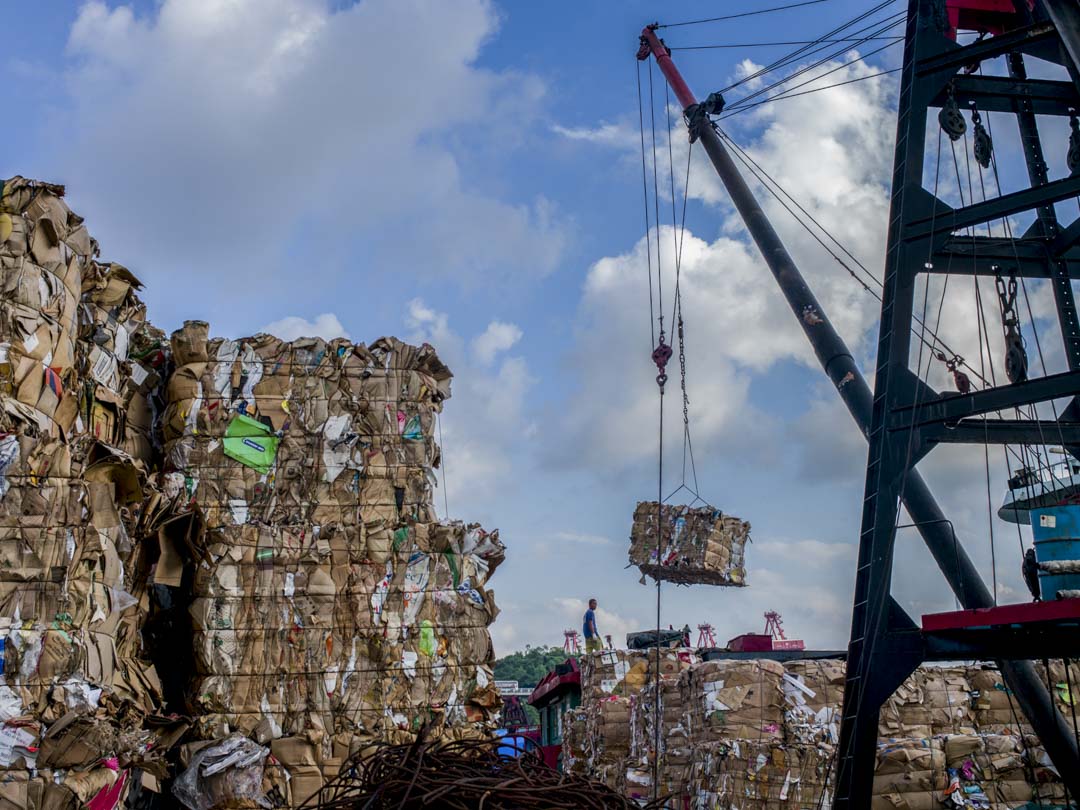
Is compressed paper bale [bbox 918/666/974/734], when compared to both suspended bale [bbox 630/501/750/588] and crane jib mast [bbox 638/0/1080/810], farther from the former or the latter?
suspended bale [bbox 630/501/750/588]

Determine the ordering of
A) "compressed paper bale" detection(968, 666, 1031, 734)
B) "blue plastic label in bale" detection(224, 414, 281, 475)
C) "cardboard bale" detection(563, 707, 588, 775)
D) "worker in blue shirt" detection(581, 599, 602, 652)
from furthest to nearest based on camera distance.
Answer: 1. "worker in blue shirt" detection(581, 599, 602, 652)
2. "cardboard bale" detection(563, 707, 588, 775)
3. "compressed paper bale" detection(968, 666, 1031, 734)
4. "blue plastic label in bale" detection(224, 414, 281, 475)

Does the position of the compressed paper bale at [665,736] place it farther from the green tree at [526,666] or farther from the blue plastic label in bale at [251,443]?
the green tree at [526,666]

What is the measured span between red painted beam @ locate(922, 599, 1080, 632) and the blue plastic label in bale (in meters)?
6.58

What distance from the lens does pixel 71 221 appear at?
9.66 m

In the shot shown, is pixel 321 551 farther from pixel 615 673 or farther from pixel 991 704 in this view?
pixel 991 704

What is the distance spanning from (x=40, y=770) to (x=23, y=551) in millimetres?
1699

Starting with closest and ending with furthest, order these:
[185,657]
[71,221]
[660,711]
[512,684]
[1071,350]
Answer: [71,221] < [185,657] < [1071,350] < [660,711] < [512,684]

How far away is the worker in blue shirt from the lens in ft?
66.9

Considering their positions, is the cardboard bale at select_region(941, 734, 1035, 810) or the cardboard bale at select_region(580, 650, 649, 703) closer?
the cardboard bale at select_region(941, 734, 1035, 810)

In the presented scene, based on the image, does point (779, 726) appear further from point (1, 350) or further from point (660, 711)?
point (1, 350)

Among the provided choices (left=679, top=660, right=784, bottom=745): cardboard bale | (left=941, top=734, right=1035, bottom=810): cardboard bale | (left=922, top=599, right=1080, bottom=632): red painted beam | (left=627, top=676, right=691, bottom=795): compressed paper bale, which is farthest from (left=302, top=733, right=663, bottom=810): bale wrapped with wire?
(left=627, top=676, right=691, bottom=795): compressed paper bale

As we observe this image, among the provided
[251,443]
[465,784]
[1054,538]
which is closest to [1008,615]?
[1054,538]

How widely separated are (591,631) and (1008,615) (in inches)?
483

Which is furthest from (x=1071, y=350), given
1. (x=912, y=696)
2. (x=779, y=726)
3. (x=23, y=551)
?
(x=23, y=551)
